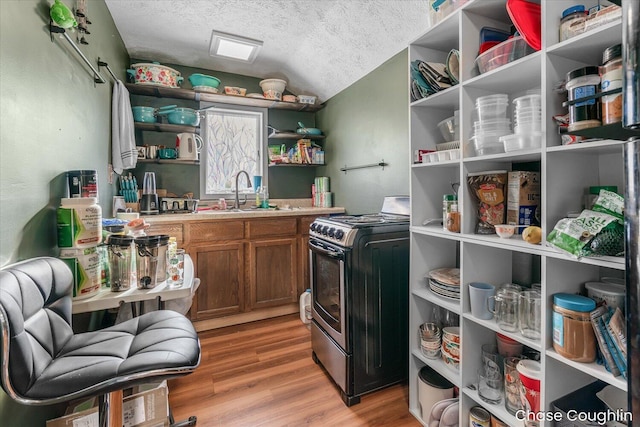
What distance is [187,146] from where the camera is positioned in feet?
9.40

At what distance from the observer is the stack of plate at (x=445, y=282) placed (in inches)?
54.9

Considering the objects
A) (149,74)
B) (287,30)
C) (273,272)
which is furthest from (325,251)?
(149,74)

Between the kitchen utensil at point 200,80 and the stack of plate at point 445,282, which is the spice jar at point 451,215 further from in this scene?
the kitchen utensil at point 200,80

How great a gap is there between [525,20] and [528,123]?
1.18 feet

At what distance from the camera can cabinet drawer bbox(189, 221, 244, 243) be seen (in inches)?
99.5

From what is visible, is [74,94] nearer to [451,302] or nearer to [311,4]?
[311,4]

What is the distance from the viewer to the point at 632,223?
0.44 m

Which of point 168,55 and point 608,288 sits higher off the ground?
point 168,55

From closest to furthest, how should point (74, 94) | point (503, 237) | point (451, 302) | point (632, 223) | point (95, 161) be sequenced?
point (632, 223)
point (503, 237)
point (451, 302)
point (74, 94)
point (95, 161)

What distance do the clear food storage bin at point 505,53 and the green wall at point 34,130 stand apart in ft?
5.64

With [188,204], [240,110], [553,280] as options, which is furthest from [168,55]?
[553,280]

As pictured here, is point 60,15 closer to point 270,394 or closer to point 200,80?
point 200,80

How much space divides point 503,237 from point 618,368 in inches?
18.5

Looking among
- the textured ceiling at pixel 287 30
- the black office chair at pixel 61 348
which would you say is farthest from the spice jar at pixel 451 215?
the textured ceiling at pixel 287 30
